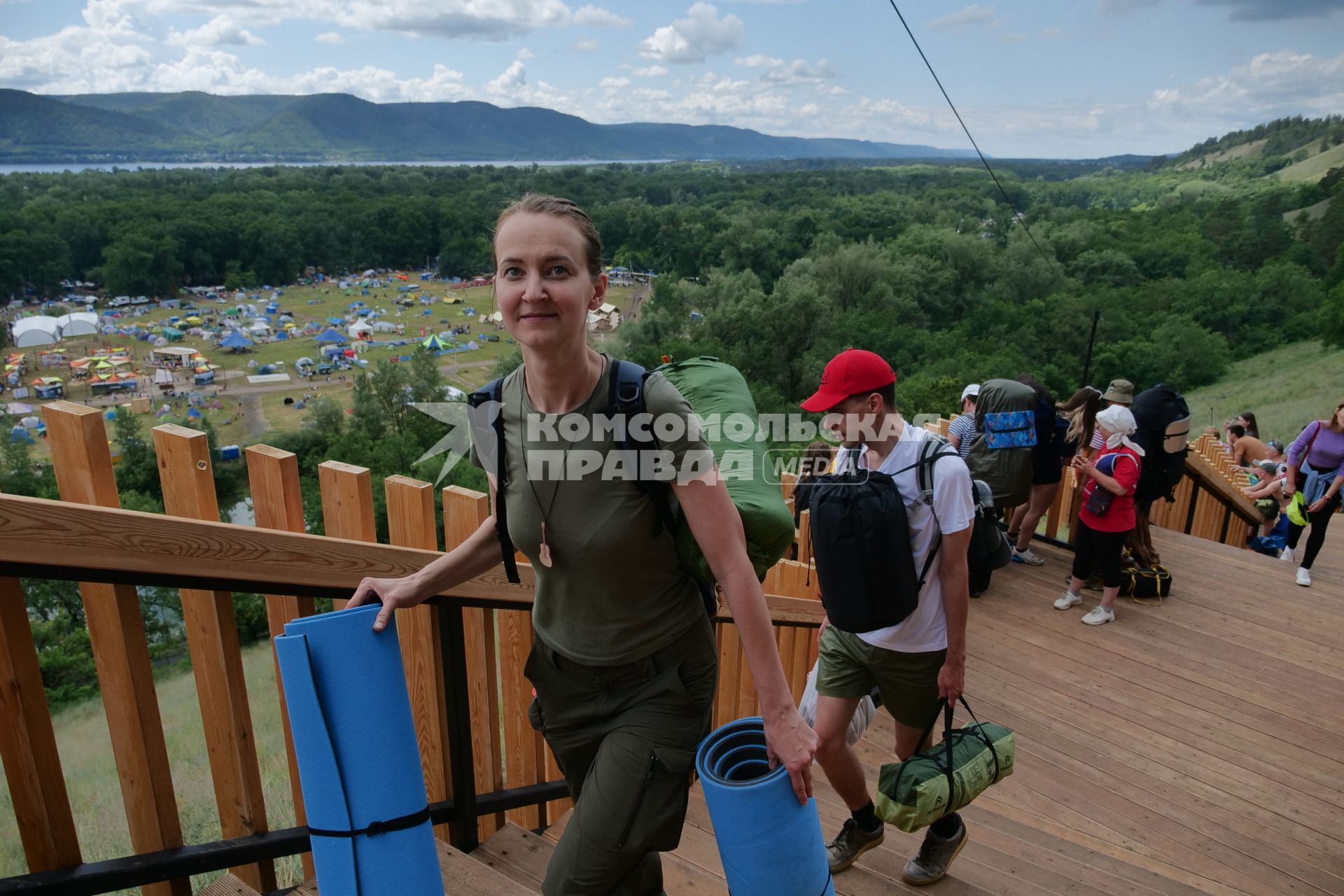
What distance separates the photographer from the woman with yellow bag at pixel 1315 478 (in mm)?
6055

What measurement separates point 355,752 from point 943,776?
5.21ft

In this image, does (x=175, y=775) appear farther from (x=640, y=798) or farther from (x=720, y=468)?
(x=720, y=468)

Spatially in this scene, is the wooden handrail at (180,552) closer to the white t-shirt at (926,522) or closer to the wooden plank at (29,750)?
the wooden plank at (29,750)

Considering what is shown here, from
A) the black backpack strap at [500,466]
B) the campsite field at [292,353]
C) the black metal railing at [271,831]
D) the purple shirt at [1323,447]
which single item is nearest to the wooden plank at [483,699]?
the black metal railing at [271,831]

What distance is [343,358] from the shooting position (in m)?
49.8

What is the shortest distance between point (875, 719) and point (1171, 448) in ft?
10.5

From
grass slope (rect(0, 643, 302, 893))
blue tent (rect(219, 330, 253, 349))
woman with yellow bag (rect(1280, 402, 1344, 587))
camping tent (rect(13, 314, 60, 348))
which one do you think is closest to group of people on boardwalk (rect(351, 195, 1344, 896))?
grass slope (rect(0, 643, 302, 893))

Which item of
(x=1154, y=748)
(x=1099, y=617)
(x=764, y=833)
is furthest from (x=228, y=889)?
(x=1099, y=617)

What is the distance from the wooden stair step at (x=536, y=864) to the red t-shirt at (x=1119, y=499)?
3.63 m

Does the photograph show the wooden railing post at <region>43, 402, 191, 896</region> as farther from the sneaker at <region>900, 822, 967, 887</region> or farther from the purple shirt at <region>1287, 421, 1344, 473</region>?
the purple shirt at <region>1287, 421, 1344, 473</region>

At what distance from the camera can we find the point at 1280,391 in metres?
32.2

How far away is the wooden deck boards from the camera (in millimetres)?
2785

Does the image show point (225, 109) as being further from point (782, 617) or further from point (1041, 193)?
point (782, 617)

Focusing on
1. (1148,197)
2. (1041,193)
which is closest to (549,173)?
(1041,193)
